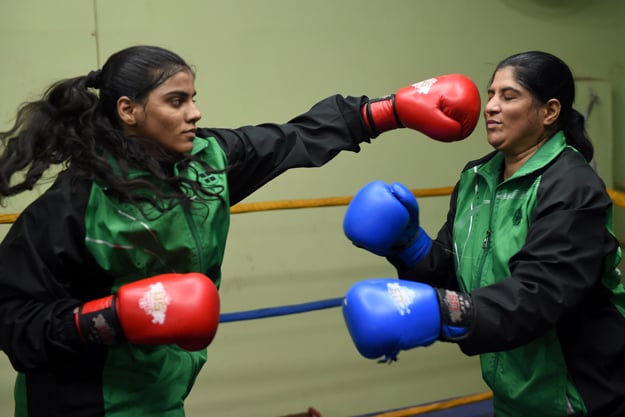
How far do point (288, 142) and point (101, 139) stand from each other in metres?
0.47

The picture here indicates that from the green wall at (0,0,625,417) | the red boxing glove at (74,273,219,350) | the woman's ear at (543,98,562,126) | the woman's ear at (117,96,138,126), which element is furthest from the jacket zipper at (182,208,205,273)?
the green wall at (0,0,625,417)

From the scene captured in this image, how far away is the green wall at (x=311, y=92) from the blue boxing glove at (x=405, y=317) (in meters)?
1.35

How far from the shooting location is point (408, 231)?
153 centimetres

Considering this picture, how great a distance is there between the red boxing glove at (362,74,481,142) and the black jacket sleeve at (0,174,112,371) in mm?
801

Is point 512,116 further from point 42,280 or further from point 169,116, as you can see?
point 42,280

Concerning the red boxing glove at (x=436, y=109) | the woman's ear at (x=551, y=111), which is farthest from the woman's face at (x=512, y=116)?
the red boxing glove at (x=436, y=109)

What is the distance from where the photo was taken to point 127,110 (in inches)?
49.8

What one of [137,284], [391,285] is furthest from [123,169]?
[391,285]

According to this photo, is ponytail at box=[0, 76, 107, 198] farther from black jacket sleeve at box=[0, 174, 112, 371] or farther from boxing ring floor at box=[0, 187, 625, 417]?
boxing ring floor at box=[0, 187, 625, 417]

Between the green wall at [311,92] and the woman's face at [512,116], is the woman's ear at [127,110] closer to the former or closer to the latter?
the woman's face at [512,116]

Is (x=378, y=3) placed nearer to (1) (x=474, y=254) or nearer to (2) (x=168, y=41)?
(2) (x=168, y=41)

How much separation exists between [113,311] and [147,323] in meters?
0.07

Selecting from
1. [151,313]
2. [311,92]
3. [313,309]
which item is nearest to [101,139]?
[151,313]

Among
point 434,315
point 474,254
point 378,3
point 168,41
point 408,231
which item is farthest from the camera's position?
point 378,3
